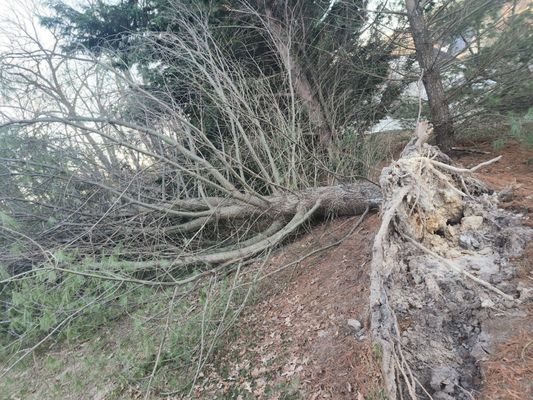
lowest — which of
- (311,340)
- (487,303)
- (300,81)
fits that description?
(311,340)

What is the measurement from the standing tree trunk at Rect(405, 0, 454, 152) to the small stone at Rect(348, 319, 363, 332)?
13.7ft

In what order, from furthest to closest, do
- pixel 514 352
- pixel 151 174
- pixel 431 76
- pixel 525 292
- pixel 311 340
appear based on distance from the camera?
1. pixel 431 76
2. pixel 151 174
3. pixel 311 340
4. pixel 525 292
5. pixel 514 352

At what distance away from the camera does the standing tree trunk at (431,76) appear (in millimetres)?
5012

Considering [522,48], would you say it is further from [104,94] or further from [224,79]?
[104,94]

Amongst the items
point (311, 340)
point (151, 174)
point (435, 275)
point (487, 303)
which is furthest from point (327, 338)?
point (151, 174)

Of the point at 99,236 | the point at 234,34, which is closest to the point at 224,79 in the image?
the point at 234,34

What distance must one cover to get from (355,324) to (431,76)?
14.7ft

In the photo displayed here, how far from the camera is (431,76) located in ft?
17.3

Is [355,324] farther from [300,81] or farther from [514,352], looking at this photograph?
[300,81]

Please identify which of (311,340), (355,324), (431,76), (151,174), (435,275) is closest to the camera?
(435,275)

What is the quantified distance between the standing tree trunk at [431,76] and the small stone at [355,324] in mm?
4176

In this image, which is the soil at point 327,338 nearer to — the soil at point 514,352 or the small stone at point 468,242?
the soil at point 514,352

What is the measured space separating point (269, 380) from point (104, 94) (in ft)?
14.3

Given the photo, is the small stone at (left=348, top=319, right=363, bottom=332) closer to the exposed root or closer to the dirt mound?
the dirt mound
